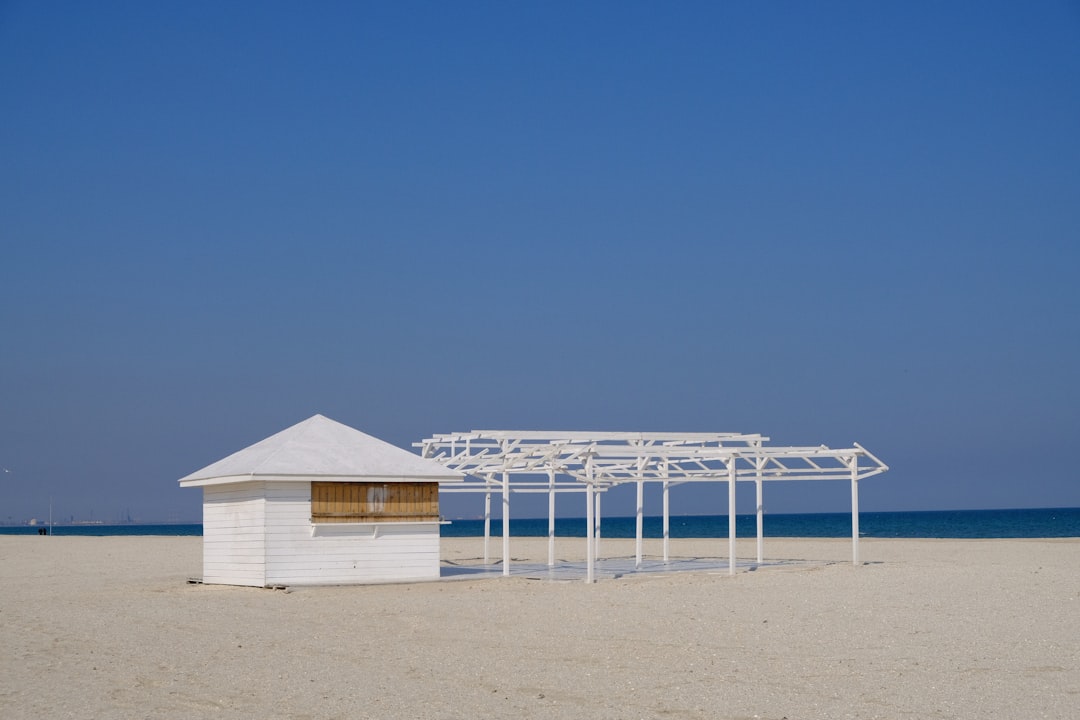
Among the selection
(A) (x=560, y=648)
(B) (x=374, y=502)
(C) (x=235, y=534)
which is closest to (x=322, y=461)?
(B) (x=374, y=502)

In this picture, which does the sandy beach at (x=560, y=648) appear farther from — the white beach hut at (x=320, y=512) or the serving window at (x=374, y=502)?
Answer: the serving window at (x=374, y=502)

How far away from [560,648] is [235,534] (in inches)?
399

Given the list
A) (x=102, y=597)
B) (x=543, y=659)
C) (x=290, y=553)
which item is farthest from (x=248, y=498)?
(x=543, y=659)

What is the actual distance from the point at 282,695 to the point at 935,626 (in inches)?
310

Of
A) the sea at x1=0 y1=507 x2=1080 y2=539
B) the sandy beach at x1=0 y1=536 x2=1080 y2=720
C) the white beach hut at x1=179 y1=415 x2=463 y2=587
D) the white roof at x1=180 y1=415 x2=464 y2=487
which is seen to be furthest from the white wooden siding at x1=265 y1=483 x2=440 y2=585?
the sea at x1=0 y1=507 x2=1080 y2=539

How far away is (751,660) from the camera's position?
1165cm

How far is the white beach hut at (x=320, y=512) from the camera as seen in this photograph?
20188 millimetres

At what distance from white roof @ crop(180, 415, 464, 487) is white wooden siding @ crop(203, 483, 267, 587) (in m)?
0.32

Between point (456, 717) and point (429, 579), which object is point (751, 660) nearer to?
point (456, 717)

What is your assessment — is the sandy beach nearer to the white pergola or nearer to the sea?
the white pergola

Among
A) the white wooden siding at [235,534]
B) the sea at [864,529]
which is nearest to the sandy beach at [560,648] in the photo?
the white wooden siding at [235,534]

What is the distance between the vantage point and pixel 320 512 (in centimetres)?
2045

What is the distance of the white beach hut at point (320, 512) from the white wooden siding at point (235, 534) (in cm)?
2

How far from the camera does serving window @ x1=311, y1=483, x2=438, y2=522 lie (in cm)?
2050
